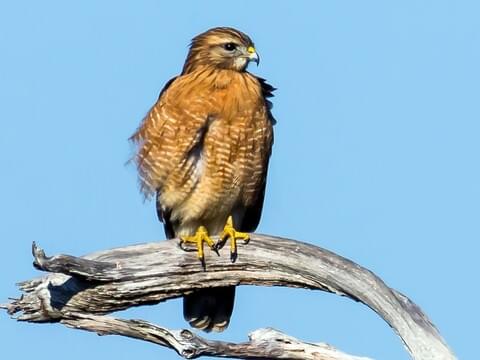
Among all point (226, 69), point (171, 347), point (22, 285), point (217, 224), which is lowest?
point (171, 347)

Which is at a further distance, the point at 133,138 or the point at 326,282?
the point at 133,138

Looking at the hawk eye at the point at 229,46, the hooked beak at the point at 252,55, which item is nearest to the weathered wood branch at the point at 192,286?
the hooked beak at the point at 252,55

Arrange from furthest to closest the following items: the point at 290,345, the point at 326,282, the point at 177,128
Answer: the point at 177,128, the point at 326,282, the point at 290,345

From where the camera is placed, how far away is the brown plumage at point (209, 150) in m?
9.34

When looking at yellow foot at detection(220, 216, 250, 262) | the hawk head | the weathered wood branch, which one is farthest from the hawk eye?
the weathered wood branch

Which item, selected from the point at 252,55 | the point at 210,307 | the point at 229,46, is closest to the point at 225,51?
the point at 229,46

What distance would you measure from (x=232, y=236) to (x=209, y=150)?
0.81 metres

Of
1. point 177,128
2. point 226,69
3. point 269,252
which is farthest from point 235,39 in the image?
point 269,252

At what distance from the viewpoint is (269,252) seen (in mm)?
8508

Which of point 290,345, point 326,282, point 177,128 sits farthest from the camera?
point 177,128

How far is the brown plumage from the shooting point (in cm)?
934

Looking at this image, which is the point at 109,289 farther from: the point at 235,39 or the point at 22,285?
the point at 235,39

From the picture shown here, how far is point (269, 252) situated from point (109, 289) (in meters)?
1.11

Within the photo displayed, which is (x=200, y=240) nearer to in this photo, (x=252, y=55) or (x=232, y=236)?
(x=232, y=236)
